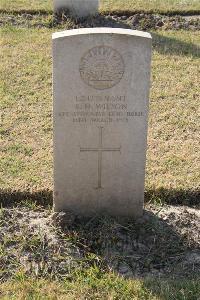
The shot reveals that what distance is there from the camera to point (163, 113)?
6.31m

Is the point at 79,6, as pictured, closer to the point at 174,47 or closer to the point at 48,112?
the point at 174,47

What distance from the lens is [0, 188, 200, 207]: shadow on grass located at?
4895mm

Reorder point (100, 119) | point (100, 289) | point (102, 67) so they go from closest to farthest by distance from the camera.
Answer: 1. point (100, 289)
2. point (102, 67)
3. point (100, 119)

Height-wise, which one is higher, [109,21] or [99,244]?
[109,21]

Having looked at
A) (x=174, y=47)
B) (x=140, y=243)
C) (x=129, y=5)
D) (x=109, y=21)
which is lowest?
(x=140, y=243)

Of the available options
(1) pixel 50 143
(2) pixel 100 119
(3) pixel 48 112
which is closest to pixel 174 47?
(3) pixel 48 112

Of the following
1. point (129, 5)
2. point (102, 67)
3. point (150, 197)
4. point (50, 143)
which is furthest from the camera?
point (129, 5)

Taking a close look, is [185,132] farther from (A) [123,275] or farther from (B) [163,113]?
(A) [123,275]

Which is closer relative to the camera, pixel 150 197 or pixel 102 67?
pixel 102 67

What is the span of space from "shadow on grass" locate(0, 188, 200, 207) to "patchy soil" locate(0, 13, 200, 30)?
14.3 ft

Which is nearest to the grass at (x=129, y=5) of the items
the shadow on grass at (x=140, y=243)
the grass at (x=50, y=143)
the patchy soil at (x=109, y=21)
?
the patchy soil at (x=109, y=21)

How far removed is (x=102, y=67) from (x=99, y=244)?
1.36m

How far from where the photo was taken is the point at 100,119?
13.8 feet

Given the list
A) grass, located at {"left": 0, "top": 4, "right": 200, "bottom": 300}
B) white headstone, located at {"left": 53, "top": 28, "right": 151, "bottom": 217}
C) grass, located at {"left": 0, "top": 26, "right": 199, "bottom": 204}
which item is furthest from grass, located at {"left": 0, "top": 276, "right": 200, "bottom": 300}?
grass, located at {"left": 0, "top": 26, "right": 199, "bottom": 204}
